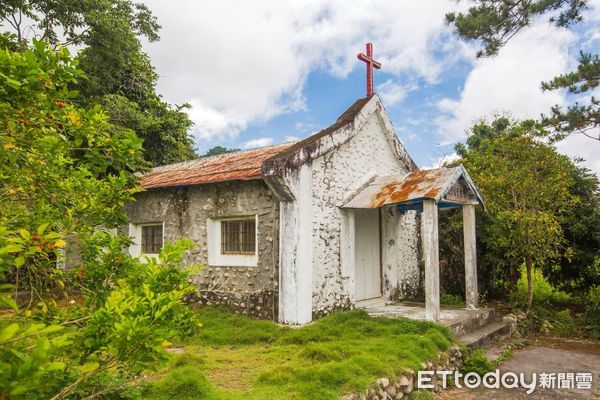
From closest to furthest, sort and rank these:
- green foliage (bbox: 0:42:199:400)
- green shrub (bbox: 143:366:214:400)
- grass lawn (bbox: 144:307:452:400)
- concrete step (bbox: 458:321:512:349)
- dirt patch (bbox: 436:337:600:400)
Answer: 1. green foliage (bbox: 0:42:199:400)
2. green shrub (bbox: 143:366:214:400)
3. grass lawn (bbox: 144:307:452:400)
4. dirt patch (bbox: 436:337:600:400)
5. concrete step (bbox: 458:321:512:349)

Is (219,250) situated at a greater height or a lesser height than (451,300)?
greater

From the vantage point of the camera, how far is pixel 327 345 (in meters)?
6.38

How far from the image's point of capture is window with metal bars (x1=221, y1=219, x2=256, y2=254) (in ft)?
29.0

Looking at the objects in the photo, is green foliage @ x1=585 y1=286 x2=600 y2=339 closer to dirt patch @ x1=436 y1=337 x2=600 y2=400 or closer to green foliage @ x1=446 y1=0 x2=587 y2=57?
dirt patch @ x1=436 y1=337 x2=600 y2=400

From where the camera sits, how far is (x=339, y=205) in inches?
350

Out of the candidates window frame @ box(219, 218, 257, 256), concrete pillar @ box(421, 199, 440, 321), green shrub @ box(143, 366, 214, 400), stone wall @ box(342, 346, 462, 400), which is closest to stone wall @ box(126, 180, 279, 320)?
window frame @ box(219, 218, 257, 256)

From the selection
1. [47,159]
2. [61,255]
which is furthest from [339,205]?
[61,255]

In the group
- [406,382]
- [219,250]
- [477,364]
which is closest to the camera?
[406,382]

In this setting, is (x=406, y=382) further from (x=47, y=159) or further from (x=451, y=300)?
(x=451, y=300)

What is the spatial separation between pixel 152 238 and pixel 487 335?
27.0ft

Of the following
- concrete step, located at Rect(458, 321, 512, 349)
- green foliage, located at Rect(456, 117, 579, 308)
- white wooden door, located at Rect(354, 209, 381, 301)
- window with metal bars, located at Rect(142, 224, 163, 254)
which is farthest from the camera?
window with metal bars, located at Rect(142, 224, 163, 254)

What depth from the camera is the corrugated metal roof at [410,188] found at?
805 cm

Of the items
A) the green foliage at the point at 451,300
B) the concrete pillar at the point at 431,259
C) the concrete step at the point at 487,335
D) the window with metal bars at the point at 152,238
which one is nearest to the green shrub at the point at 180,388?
the concrete pillar at the point at 431,259

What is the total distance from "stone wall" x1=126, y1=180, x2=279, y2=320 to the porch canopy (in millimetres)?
1876
